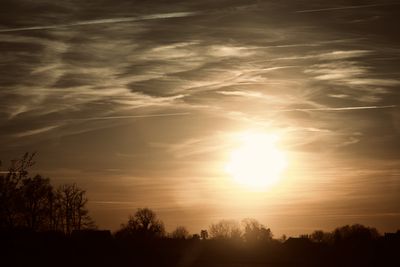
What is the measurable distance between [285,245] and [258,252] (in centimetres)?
1137

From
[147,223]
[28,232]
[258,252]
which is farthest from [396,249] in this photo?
[147,223]

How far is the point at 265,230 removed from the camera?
146 meters

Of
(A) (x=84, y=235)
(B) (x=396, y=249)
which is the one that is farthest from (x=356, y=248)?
(A) (x=84, y=235)

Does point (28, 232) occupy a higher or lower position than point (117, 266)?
higher

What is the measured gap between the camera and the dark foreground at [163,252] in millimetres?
57259

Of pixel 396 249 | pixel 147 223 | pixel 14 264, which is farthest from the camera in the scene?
pixel 147 223

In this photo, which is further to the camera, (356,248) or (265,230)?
(265,230)

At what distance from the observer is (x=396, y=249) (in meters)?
85.6

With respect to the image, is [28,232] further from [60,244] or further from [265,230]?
[265,230]

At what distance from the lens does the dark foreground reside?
2254 inches

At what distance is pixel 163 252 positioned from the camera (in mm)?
82375

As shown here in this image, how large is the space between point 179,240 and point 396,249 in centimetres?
3717

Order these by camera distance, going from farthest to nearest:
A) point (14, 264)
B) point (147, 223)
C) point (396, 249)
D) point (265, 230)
Result: point (265, 230) → point (147, 223) → point (396, 249) → point (14, 264)

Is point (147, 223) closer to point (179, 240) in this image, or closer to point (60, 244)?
point (179, 240)
